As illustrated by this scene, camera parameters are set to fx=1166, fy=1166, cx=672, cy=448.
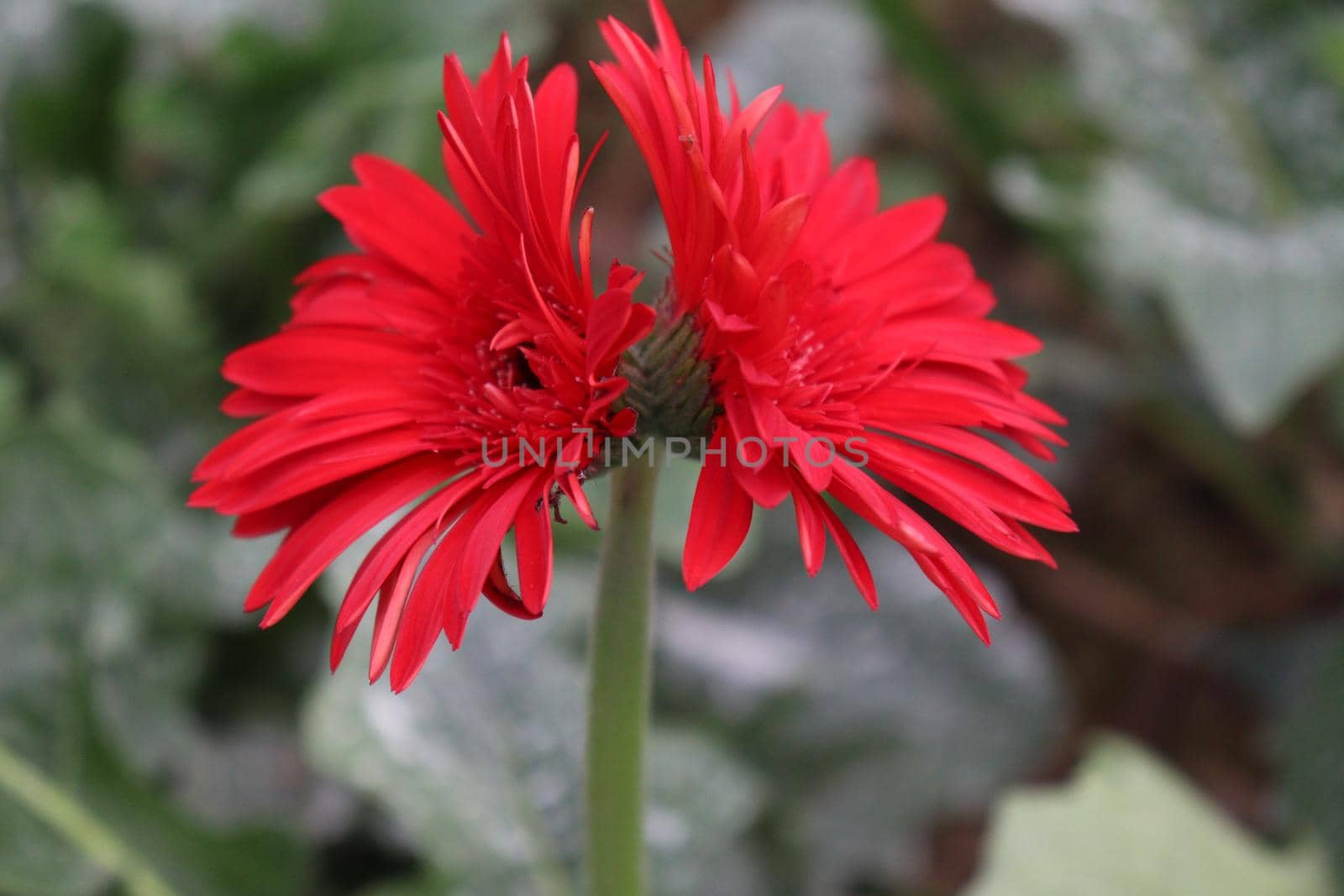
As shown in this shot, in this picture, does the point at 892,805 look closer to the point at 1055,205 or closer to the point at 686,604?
the point at 686,604

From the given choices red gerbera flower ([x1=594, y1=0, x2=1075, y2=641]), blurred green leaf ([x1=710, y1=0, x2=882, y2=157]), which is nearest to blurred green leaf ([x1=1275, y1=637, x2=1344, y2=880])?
red gerbera flower ([x1=594, y1=0, x2=1075, y2=641])

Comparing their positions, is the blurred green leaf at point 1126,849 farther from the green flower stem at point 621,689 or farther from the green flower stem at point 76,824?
the green flower stem at point 76,824

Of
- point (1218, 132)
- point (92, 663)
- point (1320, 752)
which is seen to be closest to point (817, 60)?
point (1218, 132)

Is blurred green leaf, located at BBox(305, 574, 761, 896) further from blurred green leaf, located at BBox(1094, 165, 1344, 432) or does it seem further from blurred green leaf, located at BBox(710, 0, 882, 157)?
blurred green leaf, located at BBox(710, 0, 882, 157)

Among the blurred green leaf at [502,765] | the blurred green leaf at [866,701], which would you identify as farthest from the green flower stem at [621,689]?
the blurred green leaf at [866,701]

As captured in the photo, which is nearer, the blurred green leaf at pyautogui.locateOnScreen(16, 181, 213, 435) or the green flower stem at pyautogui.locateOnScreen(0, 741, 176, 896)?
the green flower stem at pyautogui.locateOnScreen(0, 741, 176, 896)

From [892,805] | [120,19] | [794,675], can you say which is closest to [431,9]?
[120,19]

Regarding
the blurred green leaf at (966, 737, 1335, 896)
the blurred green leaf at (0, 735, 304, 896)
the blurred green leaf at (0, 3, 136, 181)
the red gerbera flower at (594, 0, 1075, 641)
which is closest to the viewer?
the red gerbera flower at (594, 0, 1075, 641)
